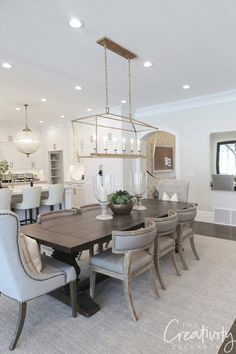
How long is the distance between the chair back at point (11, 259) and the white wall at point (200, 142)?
189 inches

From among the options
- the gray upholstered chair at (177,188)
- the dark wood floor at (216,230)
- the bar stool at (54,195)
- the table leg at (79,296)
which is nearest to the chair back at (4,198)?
the bar stool at (54,195)

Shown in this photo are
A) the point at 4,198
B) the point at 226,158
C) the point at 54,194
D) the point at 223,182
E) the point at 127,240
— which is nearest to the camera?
the point at 127,240

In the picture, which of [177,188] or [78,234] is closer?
[78,234]

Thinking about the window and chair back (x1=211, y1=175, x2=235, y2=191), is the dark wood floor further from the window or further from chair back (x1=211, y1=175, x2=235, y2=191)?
A: the window

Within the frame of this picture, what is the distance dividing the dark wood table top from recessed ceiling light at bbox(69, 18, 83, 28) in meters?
2.20

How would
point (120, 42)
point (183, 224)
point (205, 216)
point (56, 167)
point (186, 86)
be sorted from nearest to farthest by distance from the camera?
point (120, 42) → point (183, 224) → point (186, 86) → point (205, 216) → point (56, 167)

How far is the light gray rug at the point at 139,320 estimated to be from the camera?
1869 mm

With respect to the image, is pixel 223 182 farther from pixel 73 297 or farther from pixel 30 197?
pixel 73 297

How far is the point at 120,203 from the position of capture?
3158 mm

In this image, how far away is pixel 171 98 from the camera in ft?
18.2

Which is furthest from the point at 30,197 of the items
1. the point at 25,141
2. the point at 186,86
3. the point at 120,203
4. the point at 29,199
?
the point at 186,86

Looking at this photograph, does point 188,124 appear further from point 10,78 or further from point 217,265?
point 10,78

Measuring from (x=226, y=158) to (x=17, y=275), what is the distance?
557cm

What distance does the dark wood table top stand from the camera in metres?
2.12
